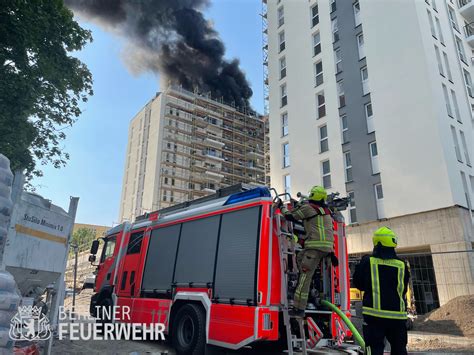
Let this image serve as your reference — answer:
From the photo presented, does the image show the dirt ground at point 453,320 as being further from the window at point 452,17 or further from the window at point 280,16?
the window at point 280,16

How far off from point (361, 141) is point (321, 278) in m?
15.0

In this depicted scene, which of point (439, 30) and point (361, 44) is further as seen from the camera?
point (361, 44)

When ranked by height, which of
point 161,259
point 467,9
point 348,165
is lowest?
point 161,259

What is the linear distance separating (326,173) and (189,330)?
54.1 feet

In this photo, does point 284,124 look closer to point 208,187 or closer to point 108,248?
point 108,248

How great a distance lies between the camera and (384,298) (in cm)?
380

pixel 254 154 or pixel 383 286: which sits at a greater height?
pixel 254 154

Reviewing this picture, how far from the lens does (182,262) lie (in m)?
6.92

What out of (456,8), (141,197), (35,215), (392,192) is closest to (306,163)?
(392,192)

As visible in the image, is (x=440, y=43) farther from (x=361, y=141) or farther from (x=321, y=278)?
(x=321, y=278)

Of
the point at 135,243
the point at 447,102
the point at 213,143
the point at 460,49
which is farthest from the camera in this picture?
the point at 213,143

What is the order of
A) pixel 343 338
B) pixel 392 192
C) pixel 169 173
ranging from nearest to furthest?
1. pixel 343 338
2. pixel 392 192
3. pixel 169 173

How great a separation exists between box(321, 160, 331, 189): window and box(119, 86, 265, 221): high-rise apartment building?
32.3 m

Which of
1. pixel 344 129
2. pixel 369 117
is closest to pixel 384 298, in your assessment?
pixel 369 117
